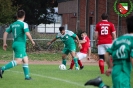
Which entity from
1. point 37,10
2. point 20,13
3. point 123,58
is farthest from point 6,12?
point 123,58

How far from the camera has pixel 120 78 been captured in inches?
395

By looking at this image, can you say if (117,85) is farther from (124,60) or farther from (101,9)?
(101,9)

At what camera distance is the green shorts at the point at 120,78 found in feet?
32.8

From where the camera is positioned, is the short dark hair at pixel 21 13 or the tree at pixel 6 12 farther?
the tree at pixel 6 12

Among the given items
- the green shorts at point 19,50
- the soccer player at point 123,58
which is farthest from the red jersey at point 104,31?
the soccer player at point 123,58

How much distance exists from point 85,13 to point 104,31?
32829mm

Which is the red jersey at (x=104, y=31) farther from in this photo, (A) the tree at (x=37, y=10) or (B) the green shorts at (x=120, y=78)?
(A) the tree at (x=37, y=10)

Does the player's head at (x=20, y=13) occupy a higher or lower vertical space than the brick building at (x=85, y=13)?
higher

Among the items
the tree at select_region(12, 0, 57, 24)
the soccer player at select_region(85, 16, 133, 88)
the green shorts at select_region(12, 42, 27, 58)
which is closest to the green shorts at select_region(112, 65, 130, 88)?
the soccer player at select_region(85, 16, 133, 88)

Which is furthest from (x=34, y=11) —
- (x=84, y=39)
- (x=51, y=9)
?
(x=84, y=39)

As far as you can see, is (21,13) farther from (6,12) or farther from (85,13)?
(85,13)

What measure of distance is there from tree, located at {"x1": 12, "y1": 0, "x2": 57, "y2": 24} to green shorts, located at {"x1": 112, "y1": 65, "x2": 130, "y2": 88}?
54.8m

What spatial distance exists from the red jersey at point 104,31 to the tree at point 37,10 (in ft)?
149

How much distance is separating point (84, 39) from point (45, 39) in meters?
13.0
